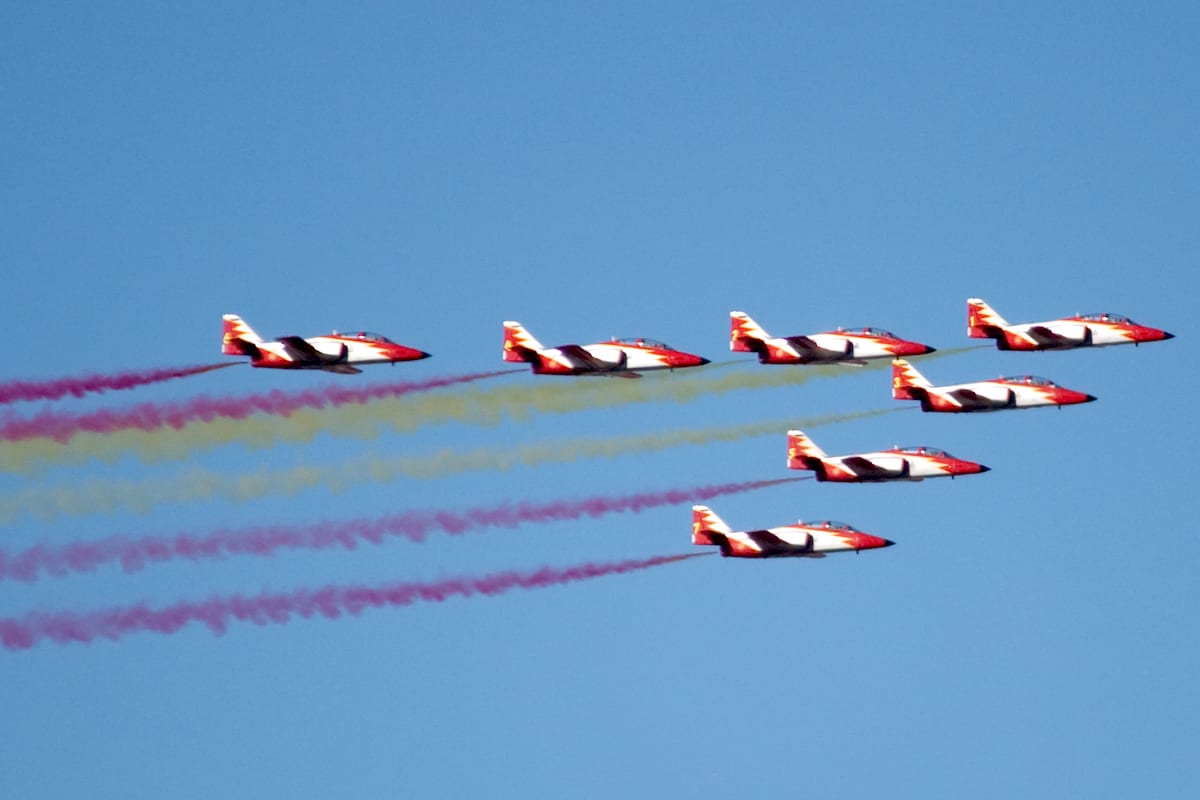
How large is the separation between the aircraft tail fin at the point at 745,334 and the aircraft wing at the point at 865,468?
5953 millimetres

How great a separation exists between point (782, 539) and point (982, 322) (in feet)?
39.0

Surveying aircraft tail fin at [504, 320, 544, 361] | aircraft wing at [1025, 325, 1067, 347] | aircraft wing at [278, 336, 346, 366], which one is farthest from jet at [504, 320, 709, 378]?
aircraft wing at [1025, 325, 1067, 347]

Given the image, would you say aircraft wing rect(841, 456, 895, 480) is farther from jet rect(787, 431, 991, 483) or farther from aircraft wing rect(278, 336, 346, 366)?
aircraft wing rect(278, 336, 346, 366)

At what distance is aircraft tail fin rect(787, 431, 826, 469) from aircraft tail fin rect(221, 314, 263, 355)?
2156cm

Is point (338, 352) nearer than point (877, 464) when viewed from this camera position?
Yes

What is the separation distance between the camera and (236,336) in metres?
93.9

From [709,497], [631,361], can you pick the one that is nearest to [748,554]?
[709,497]

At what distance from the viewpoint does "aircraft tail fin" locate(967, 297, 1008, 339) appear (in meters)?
97.7

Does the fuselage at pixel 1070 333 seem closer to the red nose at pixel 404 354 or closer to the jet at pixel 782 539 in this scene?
the jet at pixel 782 539

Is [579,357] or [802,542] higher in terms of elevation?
[579,357]

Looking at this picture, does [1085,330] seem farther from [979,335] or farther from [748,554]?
[748,554]

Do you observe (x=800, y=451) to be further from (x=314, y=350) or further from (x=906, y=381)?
(x=314, y=350)

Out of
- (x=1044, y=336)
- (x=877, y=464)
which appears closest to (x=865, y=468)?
(x=877, y=464)

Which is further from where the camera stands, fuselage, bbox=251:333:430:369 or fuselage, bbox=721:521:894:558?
fuselage, bbox=721:521:894:558
